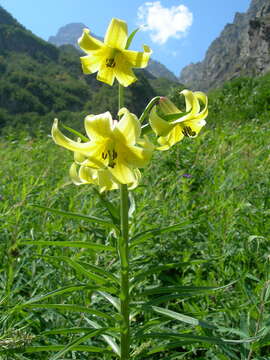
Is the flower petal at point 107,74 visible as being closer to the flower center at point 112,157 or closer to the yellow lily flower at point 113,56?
the yellow lily flower at point 113,56

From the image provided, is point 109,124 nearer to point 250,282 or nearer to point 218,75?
point 250,282

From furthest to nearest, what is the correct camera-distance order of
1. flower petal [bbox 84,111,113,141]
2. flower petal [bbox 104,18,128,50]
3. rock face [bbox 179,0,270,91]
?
rock face [bbox 179,0,270,91], flower petal [bbox 104,18,128,50], flower petal [bbox 84,111,113,141]

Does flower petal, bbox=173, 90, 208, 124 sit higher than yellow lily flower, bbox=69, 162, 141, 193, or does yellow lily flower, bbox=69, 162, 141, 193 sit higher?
flower petal, bbox=173, 90, 208, 124

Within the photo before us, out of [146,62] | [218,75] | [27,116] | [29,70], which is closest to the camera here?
[146,62]

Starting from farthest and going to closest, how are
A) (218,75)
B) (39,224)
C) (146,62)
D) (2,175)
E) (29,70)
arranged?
(218,75)
(29,70)
(2,175)
(39,224)
(146,62)

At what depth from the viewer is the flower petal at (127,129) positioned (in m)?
0.97

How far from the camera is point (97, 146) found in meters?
1.08

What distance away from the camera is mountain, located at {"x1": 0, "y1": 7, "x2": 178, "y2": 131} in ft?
249

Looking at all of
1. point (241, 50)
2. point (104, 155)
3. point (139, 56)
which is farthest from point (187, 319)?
point (241, 50)

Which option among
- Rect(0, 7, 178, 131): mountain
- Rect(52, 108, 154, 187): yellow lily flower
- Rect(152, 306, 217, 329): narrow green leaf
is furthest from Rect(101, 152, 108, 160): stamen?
Rect(0, 7, 178, 131): mountain

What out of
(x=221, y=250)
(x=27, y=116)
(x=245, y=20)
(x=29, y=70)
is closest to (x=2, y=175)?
A: (x=221, y=250)

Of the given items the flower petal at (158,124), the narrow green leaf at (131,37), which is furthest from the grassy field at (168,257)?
the narrow green leaf at (131,37)

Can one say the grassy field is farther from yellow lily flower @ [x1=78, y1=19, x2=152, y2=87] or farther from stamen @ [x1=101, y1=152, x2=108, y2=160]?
yellow lily flower @ [x1=78, y1=19, x2=152, y2=87]

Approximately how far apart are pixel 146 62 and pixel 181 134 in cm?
27
